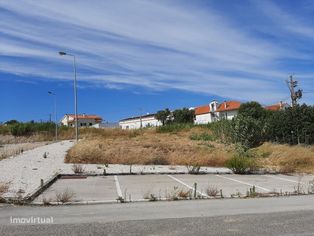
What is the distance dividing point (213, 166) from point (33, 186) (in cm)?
1256

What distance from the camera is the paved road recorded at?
8711mm

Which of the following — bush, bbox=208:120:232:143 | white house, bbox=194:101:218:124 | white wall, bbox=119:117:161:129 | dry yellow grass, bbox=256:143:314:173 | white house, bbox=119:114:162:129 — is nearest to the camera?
dry yellow grass, bbox=256:143:314:173

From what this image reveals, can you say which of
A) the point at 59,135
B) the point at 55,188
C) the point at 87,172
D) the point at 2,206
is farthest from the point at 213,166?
the point at 59,135

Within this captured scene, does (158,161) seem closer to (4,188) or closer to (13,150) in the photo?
(4,188)

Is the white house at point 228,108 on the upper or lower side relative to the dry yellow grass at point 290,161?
upper

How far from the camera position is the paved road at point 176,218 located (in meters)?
8.71

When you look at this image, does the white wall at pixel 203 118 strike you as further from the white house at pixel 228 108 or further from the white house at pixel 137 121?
the white house at pixel 137 121

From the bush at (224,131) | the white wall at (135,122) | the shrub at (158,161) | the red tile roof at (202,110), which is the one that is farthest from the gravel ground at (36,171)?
the white wall at (135,122)

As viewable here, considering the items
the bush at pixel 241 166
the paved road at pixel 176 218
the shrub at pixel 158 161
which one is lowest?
the paved road at pixel 176 218

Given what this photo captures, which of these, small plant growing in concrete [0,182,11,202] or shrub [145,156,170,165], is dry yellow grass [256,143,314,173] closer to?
shrub [145,156,170,165]

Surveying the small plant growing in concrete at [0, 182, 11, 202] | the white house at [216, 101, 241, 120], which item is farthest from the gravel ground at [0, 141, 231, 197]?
the white house at [216, 101, 241, 120]

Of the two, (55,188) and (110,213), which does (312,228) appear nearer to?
(110,213)

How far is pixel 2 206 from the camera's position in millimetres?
12320

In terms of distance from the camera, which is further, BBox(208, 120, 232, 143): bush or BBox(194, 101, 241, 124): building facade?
BBox(194, 101, 241, 124): building facade
